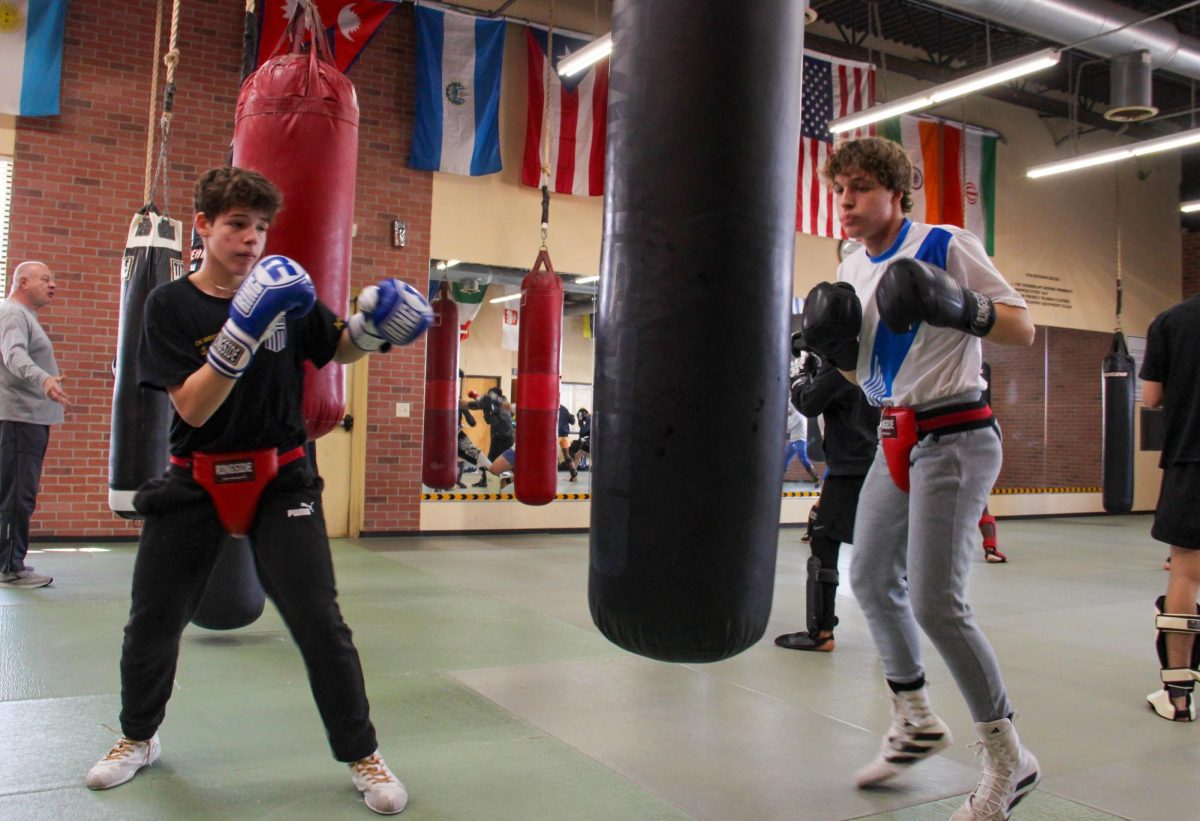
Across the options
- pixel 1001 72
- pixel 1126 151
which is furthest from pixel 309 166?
pixel 1126 151

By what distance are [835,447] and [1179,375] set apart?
3.85 ft

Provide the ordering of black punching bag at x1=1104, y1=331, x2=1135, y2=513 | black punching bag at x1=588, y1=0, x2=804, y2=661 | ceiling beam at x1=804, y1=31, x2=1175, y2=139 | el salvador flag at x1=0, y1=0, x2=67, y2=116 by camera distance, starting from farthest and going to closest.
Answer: ceiling beam at x1=804, y1=31, x2=1175, y2=139 < black punching bag at x1=1104, y1=331, x2=1135, y2=513 < el salvador flag at x1=0, y1=0, x2=67, y2=116 < black punching bag at x1=588, y1=0, x2=804, y2=661

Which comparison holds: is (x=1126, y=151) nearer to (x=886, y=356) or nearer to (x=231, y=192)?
(x=886, y=356)

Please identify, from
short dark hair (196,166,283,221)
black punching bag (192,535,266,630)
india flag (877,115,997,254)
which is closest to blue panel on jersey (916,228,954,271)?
short dark hair (196,166,283,221)

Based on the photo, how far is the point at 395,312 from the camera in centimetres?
198

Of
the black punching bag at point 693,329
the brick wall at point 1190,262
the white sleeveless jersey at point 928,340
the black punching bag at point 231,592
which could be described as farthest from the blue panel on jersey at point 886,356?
the brick wall at point 1190,262

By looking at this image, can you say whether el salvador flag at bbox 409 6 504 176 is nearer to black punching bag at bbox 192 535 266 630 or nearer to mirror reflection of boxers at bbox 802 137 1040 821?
black punching bag at bbox 192 535 266 630

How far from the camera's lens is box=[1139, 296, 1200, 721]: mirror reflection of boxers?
290 centimetres

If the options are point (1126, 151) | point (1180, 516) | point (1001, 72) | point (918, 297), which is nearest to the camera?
point (918, 297)

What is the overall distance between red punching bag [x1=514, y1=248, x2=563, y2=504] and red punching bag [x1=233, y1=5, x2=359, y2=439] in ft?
9.39

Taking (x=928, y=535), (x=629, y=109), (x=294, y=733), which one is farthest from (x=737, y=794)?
(x=629, y=109)

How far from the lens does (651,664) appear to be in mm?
3355

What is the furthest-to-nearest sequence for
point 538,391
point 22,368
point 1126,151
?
point 1126,151
point 538,391
point 22,368

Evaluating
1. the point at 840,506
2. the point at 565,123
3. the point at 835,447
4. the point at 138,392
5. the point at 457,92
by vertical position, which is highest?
the point at 457,92
